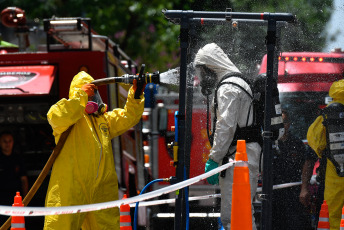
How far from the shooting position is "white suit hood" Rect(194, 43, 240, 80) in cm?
634

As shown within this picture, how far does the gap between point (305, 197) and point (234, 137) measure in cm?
211

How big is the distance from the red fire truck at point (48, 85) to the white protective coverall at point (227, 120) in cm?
254

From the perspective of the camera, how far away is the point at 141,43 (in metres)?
18.6

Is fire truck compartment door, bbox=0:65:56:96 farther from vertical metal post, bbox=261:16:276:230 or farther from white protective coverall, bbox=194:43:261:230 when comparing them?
vertical metal post, bbox=261:16:276:230

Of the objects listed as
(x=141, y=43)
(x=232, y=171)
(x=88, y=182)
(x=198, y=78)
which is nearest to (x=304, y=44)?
(x=198, y=78)

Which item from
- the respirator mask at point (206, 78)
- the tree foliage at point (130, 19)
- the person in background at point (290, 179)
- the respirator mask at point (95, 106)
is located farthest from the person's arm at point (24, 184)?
the tree foliage at point (130, 19)

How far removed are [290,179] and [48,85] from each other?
9.52ft

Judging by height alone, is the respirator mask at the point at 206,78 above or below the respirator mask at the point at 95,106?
above

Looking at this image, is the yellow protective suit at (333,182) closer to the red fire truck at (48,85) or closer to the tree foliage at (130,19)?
the red fire truck at (48,85)

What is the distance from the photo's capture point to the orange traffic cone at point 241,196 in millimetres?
5617

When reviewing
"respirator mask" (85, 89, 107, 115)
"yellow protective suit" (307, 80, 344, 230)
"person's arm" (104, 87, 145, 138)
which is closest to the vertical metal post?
"person's arm" (104, 87, 145, 138)

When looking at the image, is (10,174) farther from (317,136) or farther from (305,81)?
(317,136)

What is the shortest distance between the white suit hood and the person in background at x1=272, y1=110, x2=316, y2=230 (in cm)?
173

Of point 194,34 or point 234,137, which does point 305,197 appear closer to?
point 234,137
